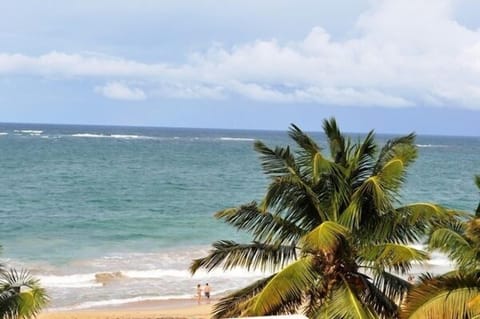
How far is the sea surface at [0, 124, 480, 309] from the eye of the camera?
24.8 m

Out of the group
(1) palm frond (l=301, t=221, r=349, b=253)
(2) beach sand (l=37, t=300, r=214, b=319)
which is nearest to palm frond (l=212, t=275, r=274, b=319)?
(1) palm frond (l=301, t=221, r=349, b=253)

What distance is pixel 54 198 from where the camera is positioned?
46969 millimetres

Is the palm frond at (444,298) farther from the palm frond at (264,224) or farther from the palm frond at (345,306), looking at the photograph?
the palm frond at (264,224)

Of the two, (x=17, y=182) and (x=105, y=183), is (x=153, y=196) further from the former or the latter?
(x=17, y=182)

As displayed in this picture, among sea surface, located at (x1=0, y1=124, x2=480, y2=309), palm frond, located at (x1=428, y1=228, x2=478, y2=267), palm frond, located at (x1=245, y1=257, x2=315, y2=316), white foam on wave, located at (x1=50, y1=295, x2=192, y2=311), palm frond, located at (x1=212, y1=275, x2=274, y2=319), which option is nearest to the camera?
palm frond, located at (x1=428, y1=228, x2=478, y2=267)

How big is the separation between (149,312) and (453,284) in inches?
531

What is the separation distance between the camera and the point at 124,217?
39.8 metres

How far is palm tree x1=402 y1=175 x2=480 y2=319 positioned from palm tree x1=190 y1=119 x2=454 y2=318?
406 mm

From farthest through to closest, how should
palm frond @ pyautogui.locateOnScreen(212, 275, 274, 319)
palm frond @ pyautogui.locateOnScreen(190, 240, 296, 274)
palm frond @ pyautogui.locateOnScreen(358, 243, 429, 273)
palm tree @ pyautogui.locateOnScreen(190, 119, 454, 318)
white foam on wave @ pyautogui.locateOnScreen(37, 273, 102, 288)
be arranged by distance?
white foam on wave @ pyautogui.locateOnScreen(37, 273, 102, 288) < palm frond @ pyautogui.locateOnScreen(190, 240, 296, 274) < palm frond @ pyautogui.locateOnScreen(212, 275, 274, 319) < palm tree @ pyautogui.locateOnScreen(190, 119, 454, 318) < palm frond @ pyautogui.locateOnScreen(358, 243, 429, 273)

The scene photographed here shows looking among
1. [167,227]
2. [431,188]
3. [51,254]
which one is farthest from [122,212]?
[431,188]

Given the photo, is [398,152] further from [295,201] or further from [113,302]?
[113,302]

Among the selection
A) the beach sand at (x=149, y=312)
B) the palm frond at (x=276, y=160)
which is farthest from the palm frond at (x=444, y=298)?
the beach sand at (x=149, y=312)

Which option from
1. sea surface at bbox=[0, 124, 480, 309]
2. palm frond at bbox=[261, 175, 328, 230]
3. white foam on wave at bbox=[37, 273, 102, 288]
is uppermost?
palm frond at bbox=[261, 175, 328, 230]

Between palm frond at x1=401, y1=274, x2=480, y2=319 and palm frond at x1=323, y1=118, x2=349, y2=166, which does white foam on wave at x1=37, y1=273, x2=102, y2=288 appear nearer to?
palm frond at x1=323, y1=118, x2=349, y2=166
